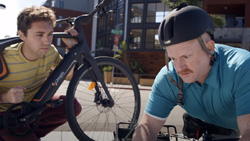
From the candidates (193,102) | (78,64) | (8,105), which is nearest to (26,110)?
(8,105)

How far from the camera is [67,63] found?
2398mm

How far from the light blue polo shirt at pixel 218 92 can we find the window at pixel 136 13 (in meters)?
27.5

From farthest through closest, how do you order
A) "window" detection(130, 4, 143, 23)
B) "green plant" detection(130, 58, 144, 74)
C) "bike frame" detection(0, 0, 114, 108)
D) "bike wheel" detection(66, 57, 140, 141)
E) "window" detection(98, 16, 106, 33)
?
1. "window" detection(98, 16, 106, 33)
2. "window" detection(130, 4, 143, 23)
3. "green plant" detection(130, 58, 144, 74)
4. "bike wheel" detection(66, 57, 140, 141)
5. "bike frame" detection(0, 0, 114, 108)

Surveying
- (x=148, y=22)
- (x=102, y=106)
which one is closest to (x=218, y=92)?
(x=102, y=106)

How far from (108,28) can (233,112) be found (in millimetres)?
32596

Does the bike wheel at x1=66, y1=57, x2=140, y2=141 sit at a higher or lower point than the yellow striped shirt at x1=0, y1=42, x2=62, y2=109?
lower

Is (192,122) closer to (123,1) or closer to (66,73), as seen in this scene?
(66,73)

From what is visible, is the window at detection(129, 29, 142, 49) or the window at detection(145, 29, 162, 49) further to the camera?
the window at detection(129, 29, 142, 49)

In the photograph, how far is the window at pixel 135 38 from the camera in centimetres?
2871

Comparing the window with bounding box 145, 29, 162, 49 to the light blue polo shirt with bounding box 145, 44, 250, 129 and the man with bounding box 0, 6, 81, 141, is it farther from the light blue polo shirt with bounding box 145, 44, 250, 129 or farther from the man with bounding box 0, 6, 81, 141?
the light blue polo shirt with bounding box 145, 44, 250, 129

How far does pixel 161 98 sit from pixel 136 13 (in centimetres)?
2792

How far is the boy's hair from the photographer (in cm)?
214

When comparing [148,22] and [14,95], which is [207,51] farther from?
[148,22]

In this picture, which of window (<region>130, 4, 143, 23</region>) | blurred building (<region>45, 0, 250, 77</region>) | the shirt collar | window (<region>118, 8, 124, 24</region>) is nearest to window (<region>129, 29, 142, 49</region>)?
blurred building (<region>45, 0, 250, 77</region>)
